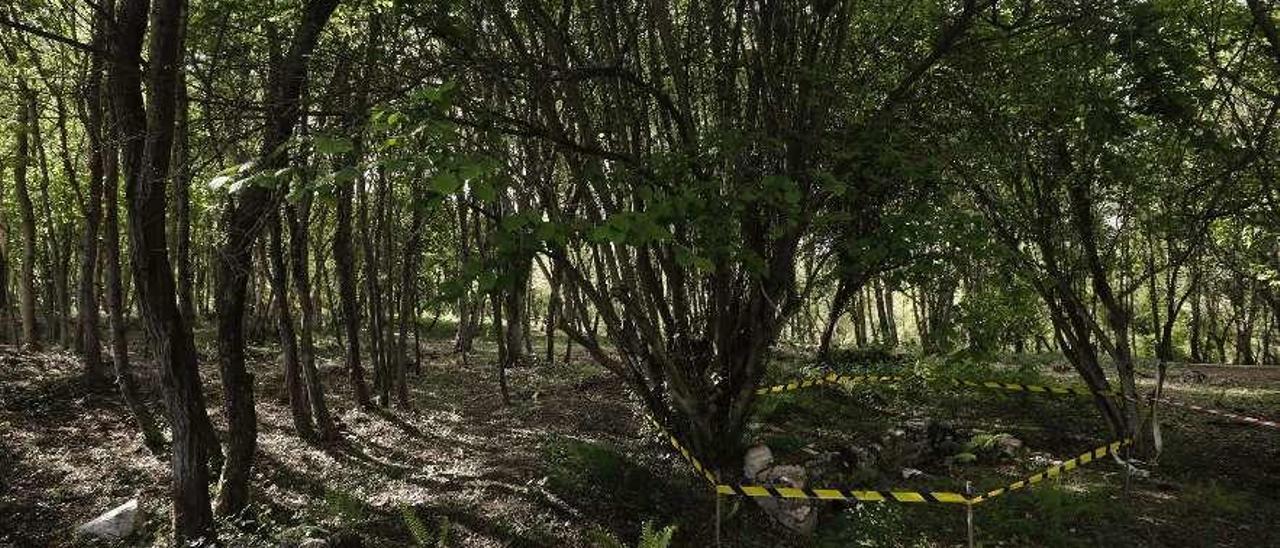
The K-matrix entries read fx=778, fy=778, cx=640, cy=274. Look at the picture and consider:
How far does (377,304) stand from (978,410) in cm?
1150

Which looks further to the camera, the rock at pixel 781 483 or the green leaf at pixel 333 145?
the rock at pixel 781 483

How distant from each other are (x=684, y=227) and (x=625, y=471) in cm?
365

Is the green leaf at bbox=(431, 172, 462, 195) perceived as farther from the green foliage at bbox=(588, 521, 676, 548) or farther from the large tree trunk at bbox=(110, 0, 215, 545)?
the green foliage at bbox=(588, 521, 676, 548)

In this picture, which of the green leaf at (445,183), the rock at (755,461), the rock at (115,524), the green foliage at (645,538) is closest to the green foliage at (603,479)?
the green foliage at (645,538)

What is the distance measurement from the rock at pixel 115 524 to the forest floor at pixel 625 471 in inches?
6.1

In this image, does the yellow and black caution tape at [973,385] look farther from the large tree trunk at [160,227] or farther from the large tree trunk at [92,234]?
the large tree trunk at [92,234]

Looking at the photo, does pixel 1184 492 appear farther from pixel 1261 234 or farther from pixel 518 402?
pixel 518 402

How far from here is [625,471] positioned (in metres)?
8.63

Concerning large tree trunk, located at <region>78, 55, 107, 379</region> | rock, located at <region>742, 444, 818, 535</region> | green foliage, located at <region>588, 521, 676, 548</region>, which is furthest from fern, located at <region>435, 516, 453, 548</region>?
large tree trunk, located at <region>78, 55, 107, 379</region>

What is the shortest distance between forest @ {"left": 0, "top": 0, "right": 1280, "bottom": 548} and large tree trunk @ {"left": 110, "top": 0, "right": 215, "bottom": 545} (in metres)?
0.02

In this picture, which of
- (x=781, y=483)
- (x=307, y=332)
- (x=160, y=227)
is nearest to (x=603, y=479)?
(x=781, y=483)

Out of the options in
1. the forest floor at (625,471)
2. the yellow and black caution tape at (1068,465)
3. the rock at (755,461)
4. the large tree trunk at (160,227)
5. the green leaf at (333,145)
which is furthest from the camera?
the rock at (755,461)

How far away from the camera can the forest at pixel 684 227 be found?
565cm

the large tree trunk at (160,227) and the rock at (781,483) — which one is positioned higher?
the large tree trunk at (160,227)
